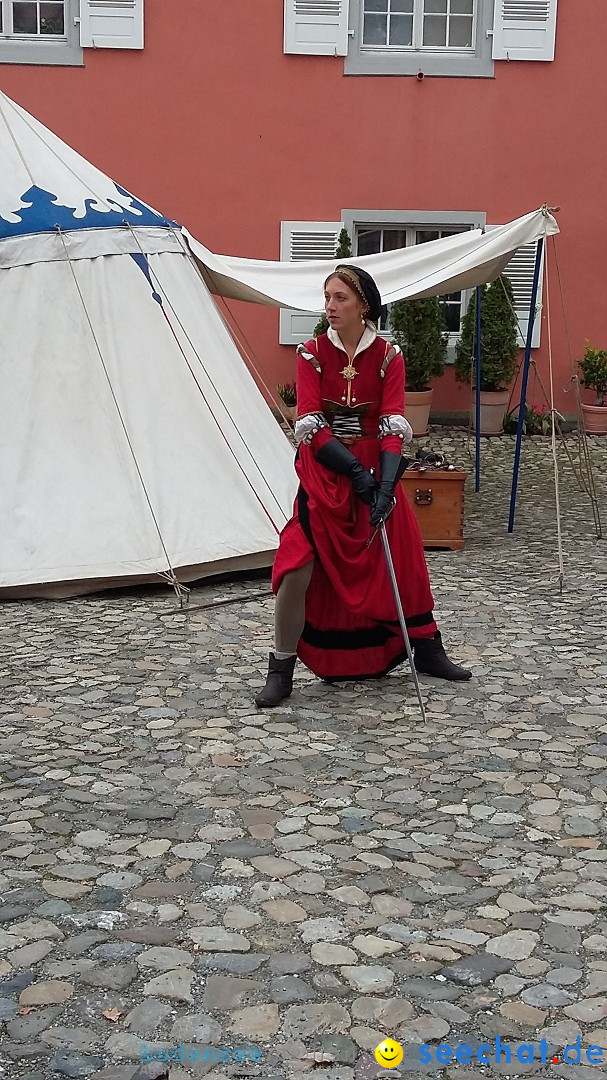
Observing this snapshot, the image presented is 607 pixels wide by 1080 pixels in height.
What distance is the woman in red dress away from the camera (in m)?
4.32

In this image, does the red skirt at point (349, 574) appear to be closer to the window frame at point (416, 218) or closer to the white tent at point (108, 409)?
the white tent at point (108, 409)

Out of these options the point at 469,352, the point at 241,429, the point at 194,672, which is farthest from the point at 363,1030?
the point at 469,352

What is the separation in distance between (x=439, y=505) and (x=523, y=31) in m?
5.68

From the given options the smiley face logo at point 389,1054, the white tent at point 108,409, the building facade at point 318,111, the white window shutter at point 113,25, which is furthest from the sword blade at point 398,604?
the white window shutter at point 113,25

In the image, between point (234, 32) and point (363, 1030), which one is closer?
point (363, 1030)

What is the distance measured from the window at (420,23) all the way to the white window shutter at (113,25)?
1929 mm

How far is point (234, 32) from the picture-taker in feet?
35.0

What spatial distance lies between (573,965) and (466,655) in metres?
2.37

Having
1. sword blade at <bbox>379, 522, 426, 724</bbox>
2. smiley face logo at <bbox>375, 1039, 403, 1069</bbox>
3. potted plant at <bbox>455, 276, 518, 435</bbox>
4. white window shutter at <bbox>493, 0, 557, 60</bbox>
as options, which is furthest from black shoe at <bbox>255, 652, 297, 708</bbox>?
white window shutter at <bbox>493, 0, 557, 60</bbox>

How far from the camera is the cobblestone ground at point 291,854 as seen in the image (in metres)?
2.44

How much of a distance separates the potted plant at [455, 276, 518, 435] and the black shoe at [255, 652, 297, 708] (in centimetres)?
666

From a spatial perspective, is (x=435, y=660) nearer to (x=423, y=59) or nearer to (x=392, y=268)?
(x=392, y=268)

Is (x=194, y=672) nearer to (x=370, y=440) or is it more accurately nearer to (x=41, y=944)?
(x=370, y=440)

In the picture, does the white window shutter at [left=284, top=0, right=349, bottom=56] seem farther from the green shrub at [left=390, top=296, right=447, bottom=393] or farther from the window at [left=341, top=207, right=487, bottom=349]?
the green shrub at [left=390, top=296, right=447, bottom=393]
